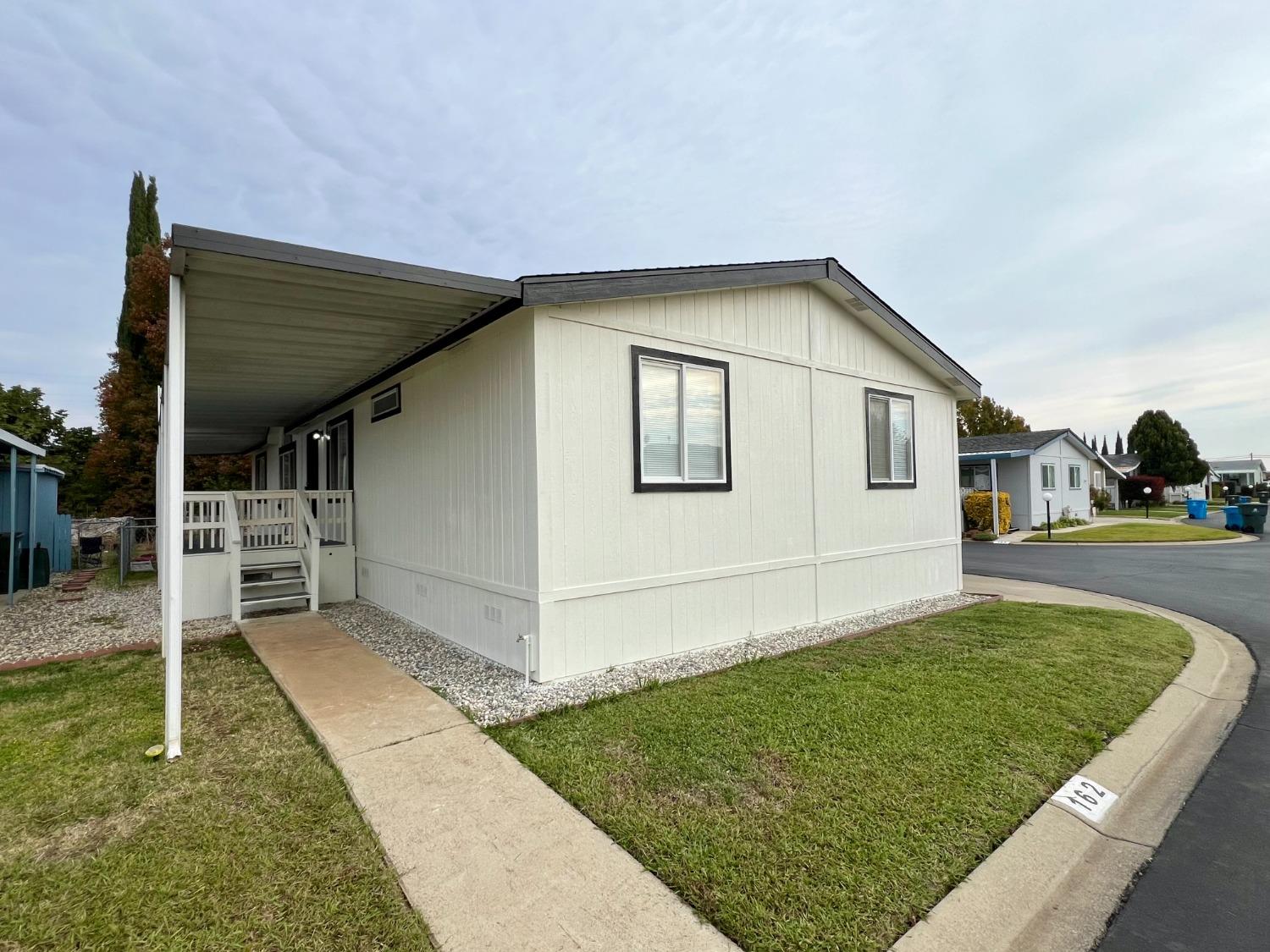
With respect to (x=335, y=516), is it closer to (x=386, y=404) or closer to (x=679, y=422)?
(x=386, y=404)

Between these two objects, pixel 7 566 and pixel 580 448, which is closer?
pixel 580 448

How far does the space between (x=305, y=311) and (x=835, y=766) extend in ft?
16.1

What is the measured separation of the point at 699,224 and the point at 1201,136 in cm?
956

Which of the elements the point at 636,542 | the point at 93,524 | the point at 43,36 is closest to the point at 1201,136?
the point at 636,542

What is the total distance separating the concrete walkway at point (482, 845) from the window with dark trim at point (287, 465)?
30.2 ft

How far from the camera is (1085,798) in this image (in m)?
2.99

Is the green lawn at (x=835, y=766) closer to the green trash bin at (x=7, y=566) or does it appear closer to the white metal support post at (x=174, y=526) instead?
the white metal support post at (x=174, y=526)

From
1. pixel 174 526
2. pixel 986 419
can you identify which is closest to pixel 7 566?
pixel 174 526

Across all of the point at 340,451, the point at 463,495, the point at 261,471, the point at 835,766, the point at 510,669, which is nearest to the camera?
the point at 835,766

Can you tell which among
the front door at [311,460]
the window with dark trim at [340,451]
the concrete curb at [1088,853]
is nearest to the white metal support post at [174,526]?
the concrete curb at [1088,853]

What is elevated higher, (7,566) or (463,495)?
A: (463,495)

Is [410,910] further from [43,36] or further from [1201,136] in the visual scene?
[1201,136]

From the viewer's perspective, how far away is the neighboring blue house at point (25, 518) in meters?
8.80

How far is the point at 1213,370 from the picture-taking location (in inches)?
→ 937
